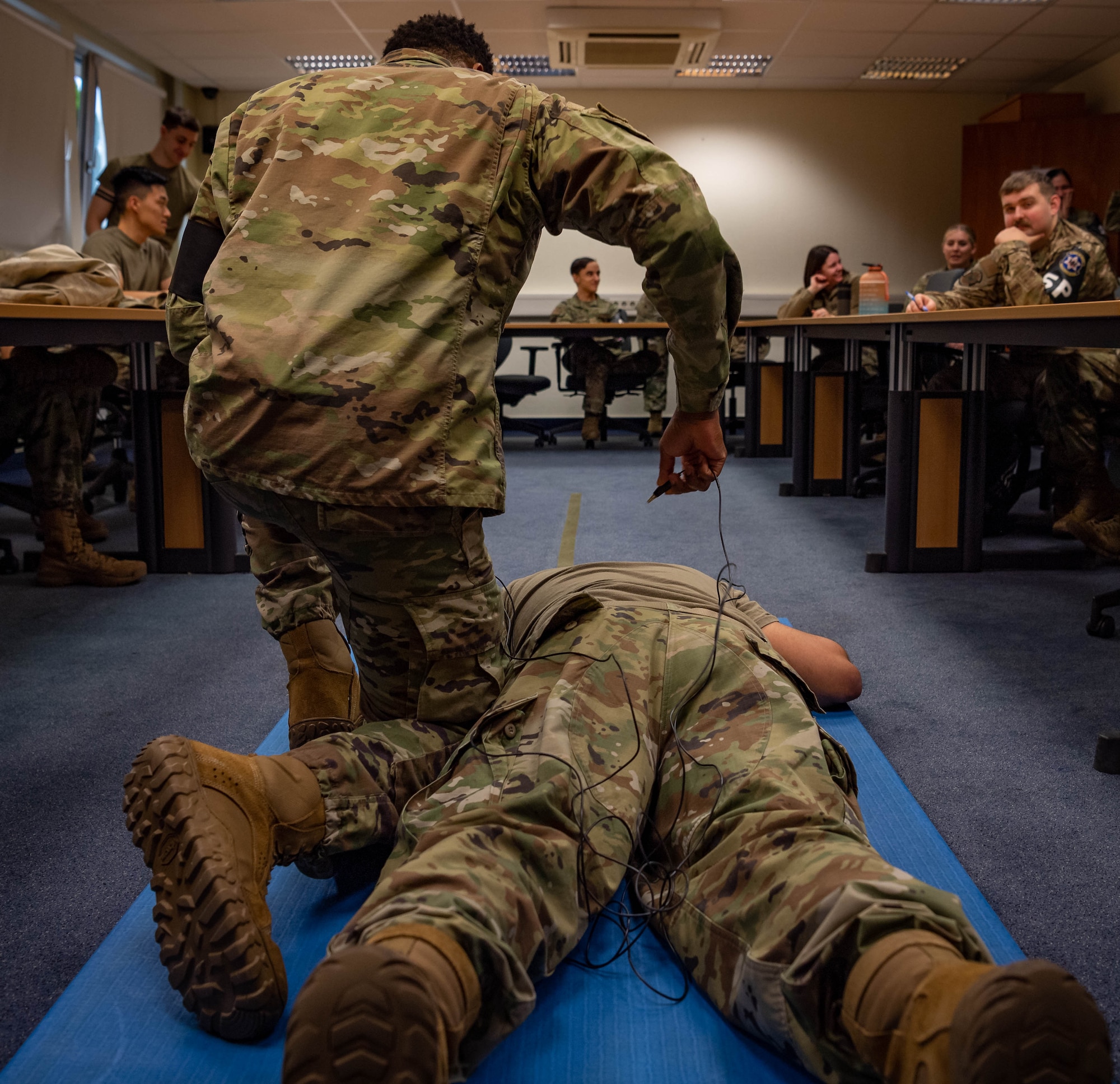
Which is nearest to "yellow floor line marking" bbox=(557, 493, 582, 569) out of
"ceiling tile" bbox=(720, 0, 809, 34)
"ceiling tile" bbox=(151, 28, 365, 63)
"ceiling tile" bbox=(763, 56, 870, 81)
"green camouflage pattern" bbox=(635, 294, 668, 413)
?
"green camouflage pattern" bbox=(635, 294, 668, 413)

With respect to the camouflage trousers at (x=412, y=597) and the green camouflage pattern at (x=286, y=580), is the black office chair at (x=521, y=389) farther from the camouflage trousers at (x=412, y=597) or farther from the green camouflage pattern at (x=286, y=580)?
the camouflage trousers at (x=412, y=597)

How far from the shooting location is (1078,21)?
22.6 feet

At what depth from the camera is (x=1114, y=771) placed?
5.70ft

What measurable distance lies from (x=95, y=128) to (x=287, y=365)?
23.6 feet

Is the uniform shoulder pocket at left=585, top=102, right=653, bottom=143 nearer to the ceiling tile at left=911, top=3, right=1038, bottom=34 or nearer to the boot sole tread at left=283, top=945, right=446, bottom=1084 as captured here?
the boot sole tread at left=283, top=945, right=446, bottom=1084

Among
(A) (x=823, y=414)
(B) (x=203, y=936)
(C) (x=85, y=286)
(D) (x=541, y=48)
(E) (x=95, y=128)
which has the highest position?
(D) (x=541, y=48)

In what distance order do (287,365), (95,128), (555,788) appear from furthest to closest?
(95,128), (287,365), (555,788)

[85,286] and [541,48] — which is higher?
[541,48]

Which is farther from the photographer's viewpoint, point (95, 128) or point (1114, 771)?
point (95, 128)

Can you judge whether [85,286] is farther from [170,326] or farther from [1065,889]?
[1065,889]

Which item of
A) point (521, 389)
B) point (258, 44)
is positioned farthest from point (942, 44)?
point (258, 44)

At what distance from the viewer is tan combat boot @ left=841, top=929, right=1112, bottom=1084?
0.66 m

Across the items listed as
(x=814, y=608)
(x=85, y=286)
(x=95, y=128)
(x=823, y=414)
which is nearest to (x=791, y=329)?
(x=823, y=414)

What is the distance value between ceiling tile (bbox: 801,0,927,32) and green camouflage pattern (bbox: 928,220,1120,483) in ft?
11.3
